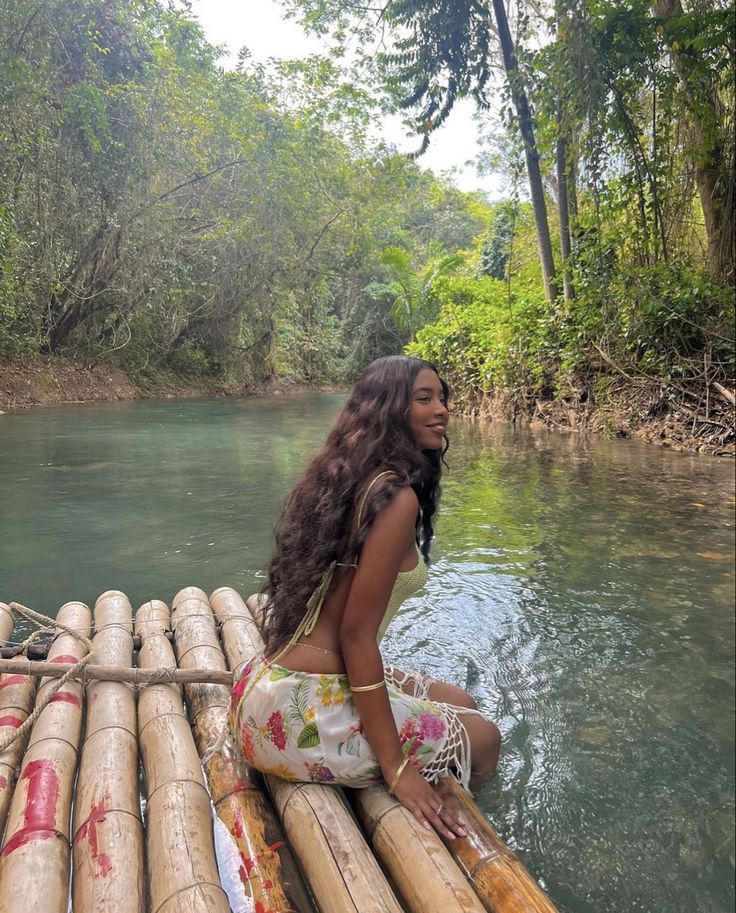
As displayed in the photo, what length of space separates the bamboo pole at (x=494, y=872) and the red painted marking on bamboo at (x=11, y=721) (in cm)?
123

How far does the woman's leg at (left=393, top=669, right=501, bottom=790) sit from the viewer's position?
1755 mm

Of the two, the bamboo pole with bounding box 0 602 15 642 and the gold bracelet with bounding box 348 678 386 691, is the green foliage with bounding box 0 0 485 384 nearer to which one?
the bamboo pole with bounding box 0 602 15 642

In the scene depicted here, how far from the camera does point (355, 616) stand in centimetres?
144

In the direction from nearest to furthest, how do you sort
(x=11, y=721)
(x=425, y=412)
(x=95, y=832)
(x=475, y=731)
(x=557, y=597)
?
(x=95, y=832) < (x=425, y=412) < (x=475, y=731) < (x=11, y=721) < (x=557, y=597)

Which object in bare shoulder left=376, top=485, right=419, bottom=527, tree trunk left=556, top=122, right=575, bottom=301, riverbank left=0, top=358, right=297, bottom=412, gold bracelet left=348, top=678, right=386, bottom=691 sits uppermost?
tree trunk left=556, top=122, right=575, bottom=301

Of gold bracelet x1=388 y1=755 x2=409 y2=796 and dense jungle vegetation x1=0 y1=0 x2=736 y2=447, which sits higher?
dense jungle vegetation x1=0 y1=0 x2=736 y2=447

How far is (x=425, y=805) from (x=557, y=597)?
7.03ft

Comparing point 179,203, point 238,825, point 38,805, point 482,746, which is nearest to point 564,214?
point 482,746

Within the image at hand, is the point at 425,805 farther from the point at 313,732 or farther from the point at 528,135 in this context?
the point at 528,135

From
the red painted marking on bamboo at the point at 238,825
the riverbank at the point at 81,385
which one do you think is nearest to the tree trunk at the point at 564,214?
the red painted marking on bamboo at the point at 238,825

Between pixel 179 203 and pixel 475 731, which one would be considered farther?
pixel 179 203

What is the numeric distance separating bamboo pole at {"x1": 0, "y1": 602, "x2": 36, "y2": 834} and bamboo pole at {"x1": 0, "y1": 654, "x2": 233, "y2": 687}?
0.22ft

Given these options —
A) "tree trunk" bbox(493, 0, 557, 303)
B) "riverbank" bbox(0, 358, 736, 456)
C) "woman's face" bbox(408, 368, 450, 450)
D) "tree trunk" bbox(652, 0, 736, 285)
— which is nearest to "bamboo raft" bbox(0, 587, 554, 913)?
"woman's face" bbox(408, 368, 450, 450)

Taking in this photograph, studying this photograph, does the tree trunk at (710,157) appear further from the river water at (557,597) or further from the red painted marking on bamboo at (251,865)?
the red painted marking on bamboo at (251,865)
